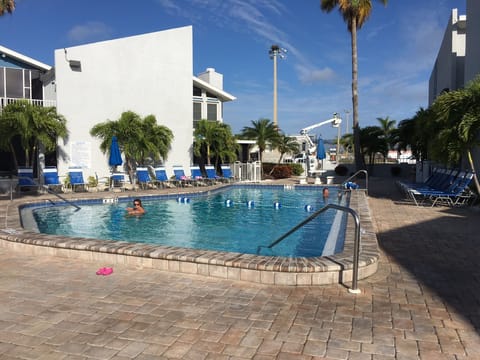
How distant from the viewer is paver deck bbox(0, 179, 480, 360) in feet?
9.73

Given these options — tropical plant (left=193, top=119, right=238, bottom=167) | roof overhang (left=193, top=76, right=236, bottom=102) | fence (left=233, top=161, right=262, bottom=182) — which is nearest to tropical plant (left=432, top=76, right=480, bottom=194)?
fence (left=233, top=161, right=262, bottom=182)

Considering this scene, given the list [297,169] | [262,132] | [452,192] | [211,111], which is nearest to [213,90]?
[211,111]

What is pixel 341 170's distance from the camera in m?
26.8

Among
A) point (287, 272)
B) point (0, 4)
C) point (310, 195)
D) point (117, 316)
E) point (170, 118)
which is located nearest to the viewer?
point (117, 316)

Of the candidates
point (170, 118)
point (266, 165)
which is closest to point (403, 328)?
point (170, 118)

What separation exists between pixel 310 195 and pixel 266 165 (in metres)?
10.3

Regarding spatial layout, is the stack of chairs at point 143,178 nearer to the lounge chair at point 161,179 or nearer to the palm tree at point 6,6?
the lounge chair at point 161,179

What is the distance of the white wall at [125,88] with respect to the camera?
17.2 meters

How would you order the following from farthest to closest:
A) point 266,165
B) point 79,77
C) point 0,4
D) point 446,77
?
1. point 266,165
2. point 446,77
3. point 79,77
4. point 0,4

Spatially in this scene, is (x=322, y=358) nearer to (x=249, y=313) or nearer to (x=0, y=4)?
(x=249, y=313)

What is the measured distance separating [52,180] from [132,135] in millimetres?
4030

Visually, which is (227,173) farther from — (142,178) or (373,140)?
(373,140)

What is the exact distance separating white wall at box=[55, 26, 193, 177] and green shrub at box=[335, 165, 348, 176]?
1198 centimetres

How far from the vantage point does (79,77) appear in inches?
686
